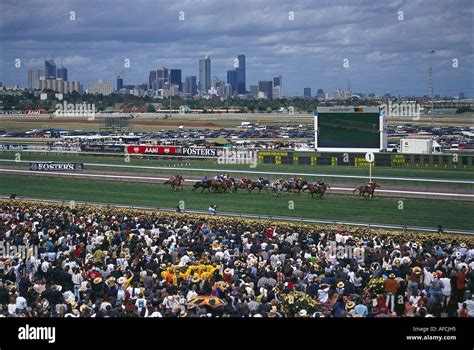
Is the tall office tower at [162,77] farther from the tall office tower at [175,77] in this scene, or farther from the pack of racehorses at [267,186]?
the pack of racehorses at [267,186]

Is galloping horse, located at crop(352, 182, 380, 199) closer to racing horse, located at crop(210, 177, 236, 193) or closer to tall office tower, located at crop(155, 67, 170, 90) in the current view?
racing horse, located at crop(210, 177, 236, 193)

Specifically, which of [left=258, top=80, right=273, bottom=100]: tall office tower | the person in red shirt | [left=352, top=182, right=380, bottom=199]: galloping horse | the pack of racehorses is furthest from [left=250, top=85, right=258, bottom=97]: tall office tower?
the person in red shirt

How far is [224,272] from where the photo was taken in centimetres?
995

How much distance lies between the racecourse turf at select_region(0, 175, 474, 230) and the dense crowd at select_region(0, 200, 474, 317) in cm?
409

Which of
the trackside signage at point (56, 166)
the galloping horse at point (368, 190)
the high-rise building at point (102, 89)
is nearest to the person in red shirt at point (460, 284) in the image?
the galloping horse at point (368, 190)

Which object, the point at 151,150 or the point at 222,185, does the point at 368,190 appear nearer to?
the point at 222,185

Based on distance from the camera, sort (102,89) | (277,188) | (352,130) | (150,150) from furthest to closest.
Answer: (102,89) → (150,150) → (352,130) → (277,188)

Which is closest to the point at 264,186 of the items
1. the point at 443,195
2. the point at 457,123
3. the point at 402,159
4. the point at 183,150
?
the point at 443,195

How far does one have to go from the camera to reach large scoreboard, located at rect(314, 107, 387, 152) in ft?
102

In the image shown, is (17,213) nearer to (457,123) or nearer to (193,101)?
(193,101)

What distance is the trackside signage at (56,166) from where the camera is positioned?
27.4m

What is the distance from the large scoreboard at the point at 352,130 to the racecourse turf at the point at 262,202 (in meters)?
8.47

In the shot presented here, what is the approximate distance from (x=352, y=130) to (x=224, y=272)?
73.2 feet

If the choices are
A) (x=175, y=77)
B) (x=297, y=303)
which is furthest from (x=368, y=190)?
(x=175, y=77)
